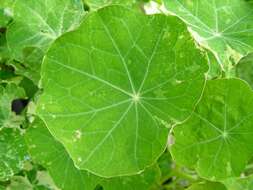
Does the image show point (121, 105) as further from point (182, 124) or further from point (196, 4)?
point (196, 4)

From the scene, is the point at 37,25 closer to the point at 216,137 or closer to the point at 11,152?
the point at 11,152

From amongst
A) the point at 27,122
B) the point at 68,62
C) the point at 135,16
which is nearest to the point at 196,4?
the point at 135,16

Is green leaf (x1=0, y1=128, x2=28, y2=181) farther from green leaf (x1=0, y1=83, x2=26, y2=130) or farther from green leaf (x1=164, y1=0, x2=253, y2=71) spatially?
green leaf (x1=164, y1=0, x2=253, y2=71)

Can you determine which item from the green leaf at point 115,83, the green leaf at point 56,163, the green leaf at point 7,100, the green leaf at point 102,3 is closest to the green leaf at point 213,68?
the green leaf at point 115,83

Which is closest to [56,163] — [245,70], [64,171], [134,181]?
[64,171]

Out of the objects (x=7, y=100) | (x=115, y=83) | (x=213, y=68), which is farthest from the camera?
(x=7, y=100)

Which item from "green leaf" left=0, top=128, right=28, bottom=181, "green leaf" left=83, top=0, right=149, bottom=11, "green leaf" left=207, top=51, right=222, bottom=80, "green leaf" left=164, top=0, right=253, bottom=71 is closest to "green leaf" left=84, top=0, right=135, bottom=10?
"green leaf" left=83, top=0, right=149, bottom=11
